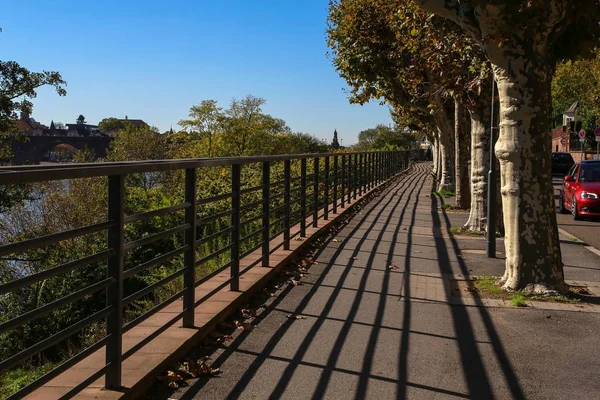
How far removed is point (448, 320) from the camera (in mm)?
5887

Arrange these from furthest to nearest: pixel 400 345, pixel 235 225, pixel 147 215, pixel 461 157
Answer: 1. pixel 461 157
2. pixel 235 225
3. pixel 400 345
4. pixel 147 215

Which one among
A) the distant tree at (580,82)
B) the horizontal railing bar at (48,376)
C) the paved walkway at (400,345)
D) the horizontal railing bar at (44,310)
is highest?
the distant tree at (580,82)

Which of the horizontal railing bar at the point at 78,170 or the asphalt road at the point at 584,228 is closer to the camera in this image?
the horizontal railing bar at the point at 78,170

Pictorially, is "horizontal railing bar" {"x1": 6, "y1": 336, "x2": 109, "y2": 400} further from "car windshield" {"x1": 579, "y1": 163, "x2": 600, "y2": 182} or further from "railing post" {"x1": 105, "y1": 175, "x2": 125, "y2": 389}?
"car windshield" {"x1": 579, "y1": 163, "x2": 600, "y2": 182}

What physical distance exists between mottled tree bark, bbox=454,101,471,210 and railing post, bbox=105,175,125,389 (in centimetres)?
1237

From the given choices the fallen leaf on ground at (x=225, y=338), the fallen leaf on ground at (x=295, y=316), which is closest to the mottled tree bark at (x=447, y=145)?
the fallen leaf on ground at (x=295, y=316)

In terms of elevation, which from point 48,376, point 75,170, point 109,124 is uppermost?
point 109,124

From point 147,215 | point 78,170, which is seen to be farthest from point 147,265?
point 78,170

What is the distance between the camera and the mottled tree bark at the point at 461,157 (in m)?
15.7

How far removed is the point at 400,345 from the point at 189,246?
71.1 inches

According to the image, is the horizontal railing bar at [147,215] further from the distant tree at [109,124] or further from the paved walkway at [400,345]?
the distant tree at [109,124]

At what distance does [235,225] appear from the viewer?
6.12 meters

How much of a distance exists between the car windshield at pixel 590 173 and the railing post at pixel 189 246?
14.0 metres

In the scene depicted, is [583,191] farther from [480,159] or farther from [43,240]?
[43,240]
